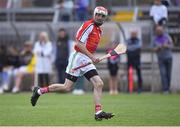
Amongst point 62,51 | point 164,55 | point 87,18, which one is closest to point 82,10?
point 87,18

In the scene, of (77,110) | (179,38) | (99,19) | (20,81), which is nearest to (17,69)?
(20,81)

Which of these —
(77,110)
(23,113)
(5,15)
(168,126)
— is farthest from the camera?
(5,15)

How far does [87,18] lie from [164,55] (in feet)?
14.8

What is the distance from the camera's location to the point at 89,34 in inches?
594

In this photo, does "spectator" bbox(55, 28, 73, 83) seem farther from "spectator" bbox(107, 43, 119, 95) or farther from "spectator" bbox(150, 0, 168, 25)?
"spectator" bbox(150, 0, 168, 25)

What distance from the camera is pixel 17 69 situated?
Result: 27.8 meters

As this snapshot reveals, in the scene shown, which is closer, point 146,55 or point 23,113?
point 23,113

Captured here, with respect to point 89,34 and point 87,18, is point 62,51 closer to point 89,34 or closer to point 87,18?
point 87,18

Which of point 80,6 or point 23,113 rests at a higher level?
point 80,6

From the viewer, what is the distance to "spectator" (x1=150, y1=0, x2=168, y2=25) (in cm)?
2615

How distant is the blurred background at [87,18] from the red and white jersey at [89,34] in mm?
11907

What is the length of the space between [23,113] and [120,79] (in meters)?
12.0

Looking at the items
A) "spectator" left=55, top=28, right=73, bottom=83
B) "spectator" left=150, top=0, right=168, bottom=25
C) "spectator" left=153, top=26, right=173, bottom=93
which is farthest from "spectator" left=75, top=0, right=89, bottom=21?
"spectator" left=153, top=26, right=173, bottom=93

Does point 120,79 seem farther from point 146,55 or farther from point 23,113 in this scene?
point 23,113
